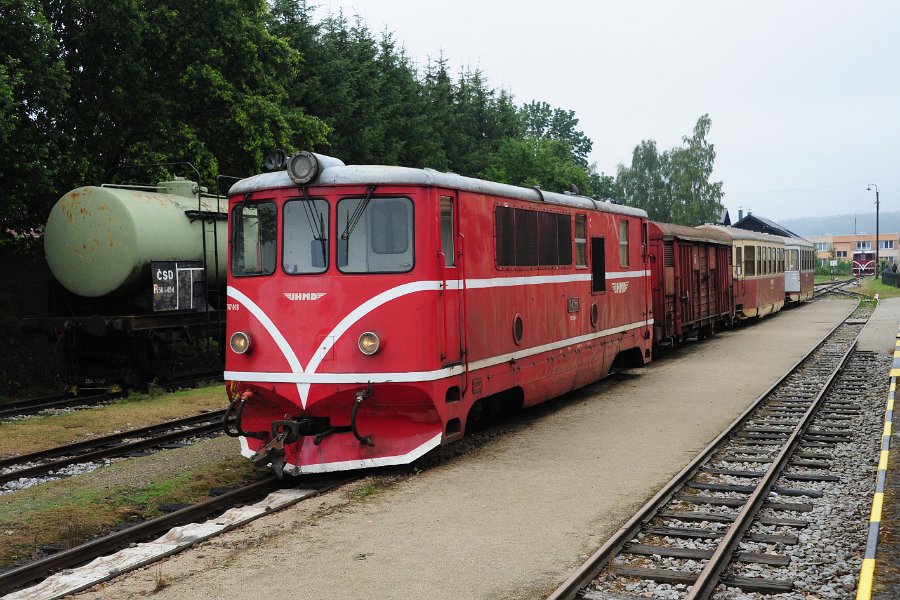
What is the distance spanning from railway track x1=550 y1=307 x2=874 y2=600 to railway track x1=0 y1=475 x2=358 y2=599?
3222mm

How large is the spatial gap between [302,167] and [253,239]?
1.00m

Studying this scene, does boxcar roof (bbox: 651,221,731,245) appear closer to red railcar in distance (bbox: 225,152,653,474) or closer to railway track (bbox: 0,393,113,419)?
red railcar in distance (bbox: 225,152,653,474)

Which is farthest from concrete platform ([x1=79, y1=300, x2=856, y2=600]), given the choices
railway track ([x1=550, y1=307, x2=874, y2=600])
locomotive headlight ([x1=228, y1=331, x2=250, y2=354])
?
locomotive headlight ([x1=228, y1=331, x2=250, y2=354])

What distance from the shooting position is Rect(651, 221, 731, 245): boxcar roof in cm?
2194

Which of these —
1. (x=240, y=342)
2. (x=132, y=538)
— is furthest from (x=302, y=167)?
(x=132, y=538)

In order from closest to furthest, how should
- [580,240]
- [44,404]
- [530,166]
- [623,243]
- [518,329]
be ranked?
[518,329] < [580,240] < [44,404] < [623,243] < [530,166]

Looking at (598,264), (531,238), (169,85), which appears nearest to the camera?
(531,238)

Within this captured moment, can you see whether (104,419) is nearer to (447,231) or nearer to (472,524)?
(447,231)

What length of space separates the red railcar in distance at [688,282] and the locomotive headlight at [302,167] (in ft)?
41.0

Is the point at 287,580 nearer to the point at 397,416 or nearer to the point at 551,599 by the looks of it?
the point at 551,599

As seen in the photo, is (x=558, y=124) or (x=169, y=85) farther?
(x=558, y=124)

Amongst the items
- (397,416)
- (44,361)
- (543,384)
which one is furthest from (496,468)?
(44,361)

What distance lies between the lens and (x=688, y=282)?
76.0 feet

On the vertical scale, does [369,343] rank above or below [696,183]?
below
